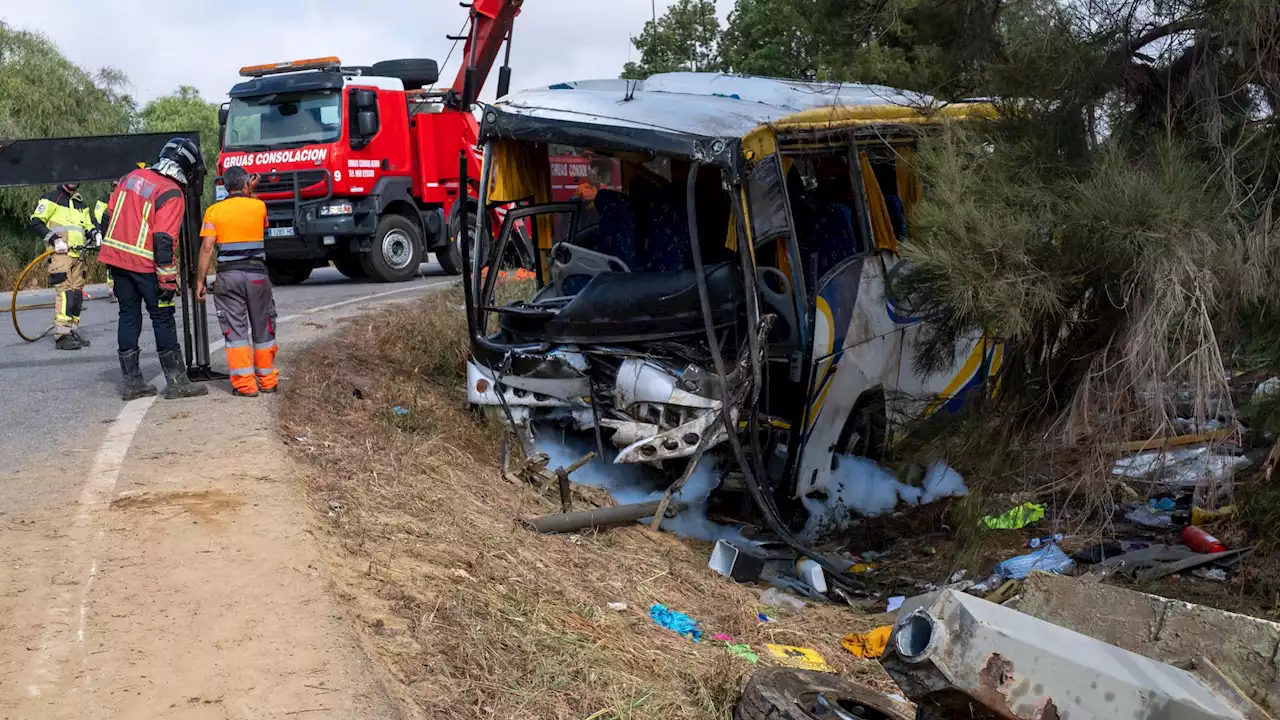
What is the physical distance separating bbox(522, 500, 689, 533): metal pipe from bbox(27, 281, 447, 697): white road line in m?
2.06

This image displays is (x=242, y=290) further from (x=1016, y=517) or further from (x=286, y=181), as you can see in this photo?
(x=286, y=181)

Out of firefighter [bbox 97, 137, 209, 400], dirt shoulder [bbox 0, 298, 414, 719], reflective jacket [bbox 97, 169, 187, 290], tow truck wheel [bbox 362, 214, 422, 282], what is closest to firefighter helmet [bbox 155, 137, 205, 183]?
firefighter [bbox 97, 137, 209, 400]

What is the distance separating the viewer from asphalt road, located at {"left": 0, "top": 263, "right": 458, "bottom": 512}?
5922mm

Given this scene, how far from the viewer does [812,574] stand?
6.77 metres

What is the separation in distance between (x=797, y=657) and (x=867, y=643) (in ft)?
1.60

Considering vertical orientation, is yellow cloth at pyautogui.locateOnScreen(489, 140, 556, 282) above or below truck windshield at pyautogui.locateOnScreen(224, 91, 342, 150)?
below

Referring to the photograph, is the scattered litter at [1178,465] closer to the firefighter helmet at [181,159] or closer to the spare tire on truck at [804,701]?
the spare tire on truck at [804,701]

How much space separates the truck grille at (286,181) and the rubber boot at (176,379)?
28.7 ft

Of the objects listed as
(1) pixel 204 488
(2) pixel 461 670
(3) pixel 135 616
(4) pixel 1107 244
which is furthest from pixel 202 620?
(4) pixel 1107 244

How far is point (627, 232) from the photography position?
8344 millimetres

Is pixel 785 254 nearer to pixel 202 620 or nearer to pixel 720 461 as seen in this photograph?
pixel 720 461

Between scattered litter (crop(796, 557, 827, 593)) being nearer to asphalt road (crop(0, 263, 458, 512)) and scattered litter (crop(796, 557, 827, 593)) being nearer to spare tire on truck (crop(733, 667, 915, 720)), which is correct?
spare tire on truck (crop(733, 667, 915, 720))

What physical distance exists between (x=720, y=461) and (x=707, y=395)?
642mm

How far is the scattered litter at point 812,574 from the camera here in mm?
6711
